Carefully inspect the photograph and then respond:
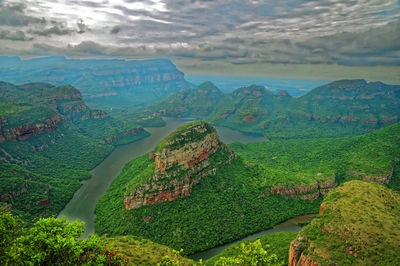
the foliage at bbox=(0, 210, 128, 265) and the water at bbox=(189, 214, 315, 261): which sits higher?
the foliage at bbox=(0, 210, 128, 265)

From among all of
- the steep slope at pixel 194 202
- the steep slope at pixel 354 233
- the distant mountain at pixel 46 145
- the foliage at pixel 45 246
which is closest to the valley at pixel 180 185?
the steep slope at pixel 194 202

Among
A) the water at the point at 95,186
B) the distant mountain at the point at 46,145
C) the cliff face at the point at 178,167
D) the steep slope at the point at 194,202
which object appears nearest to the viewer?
the steep slope at the point at 194,202

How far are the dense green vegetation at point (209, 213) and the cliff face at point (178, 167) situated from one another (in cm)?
278

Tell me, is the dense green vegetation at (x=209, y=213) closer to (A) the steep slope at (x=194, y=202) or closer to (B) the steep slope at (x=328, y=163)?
(A) the steep slope at (x=194, y=202)

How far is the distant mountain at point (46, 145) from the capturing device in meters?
81.1

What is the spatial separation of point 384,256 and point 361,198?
17.3m

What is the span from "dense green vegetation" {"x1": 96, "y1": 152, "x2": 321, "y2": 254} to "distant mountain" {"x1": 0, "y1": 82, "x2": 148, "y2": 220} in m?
24.0

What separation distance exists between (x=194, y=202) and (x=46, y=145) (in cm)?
10378

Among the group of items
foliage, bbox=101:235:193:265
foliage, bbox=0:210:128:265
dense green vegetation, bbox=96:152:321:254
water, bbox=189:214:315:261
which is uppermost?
foliage, bbox=0:210:128:265

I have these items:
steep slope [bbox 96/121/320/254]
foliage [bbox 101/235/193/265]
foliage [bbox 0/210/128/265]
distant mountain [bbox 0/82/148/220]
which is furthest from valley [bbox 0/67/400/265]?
foliage [bbox 0/210/128/265]

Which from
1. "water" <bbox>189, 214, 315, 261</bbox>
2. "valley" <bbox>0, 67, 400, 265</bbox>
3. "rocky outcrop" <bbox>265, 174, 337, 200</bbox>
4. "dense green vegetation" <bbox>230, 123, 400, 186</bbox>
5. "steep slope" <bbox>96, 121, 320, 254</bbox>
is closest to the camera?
"water" <bbox>189, 214, 315, 261</bbox>

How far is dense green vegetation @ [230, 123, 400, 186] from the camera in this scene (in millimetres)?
98438

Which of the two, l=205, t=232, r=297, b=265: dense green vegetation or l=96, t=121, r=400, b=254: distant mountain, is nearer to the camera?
l=205, t=232, r=297, b=265: dense green vegetation

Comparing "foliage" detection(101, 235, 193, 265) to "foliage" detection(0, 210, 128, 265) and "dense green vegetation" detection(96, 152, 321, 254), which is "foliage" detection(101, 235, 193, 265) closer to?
"dense green vegetation" detection(96, 152, 321, 254)
